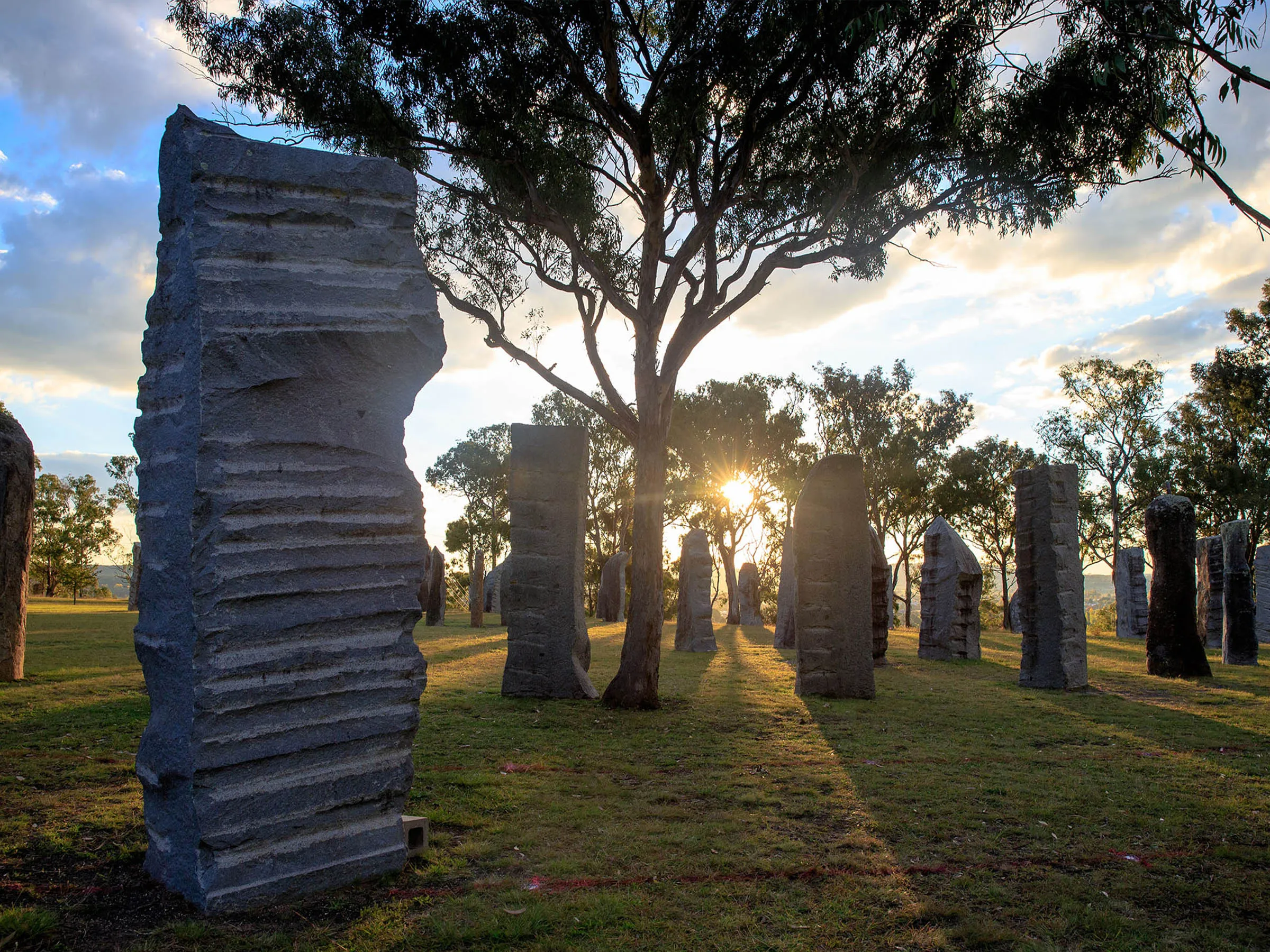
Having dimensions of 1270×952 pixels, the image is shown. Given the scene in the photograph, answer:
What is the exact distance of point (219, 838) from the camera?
3350 mm

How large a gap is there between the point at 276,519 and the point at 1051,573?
9.82 metres

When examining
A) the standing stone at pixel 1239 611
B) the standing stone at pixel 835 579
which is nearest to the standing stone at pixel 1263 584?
the standing stone at pixel 1239 611

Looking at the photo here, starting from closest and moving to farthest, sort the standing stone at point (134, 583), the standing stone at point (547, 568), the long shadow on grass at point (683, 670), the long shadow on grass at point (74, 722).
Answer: the long shadow on grass at point (74, 722) → the standing stone at point (547, 568) → the long shadow on grass at point (683, 670) → the standing stone at point (134, 583)

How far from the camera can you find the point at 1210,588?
54.4ft

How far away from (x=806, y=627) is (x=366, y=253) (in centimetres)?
747

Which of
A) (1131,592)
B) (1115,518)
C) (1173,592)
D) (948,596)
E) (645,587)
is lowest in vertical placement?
(1131,592)

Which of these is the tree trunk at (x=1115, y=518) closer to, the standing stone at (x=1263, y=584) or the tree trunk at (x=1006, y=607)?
the tree trunk at (x=1006, y=607)

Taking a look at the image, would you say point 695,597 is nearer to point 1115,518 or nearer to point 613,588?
point 613,588

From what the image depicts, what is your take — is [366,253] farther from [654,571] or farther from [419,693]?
[654,571]

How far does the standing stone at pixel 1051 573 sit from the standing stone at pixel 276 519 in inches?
355

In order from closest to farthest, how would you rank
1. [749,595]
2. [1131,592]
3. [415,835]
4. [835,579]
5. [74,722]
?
1. [415,835]
2. [74,722]
3. [835,579]
4. [1131,592]
5. [749,595]

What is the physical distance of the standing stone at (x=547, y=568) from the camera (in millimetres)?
9305

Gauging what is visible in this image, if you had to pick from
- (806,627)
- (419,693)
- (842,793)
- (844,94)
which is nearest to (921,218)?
(844,94)

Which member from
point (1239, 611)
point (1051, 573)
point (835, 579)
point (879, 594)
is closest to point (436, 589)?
point (879, 594)
